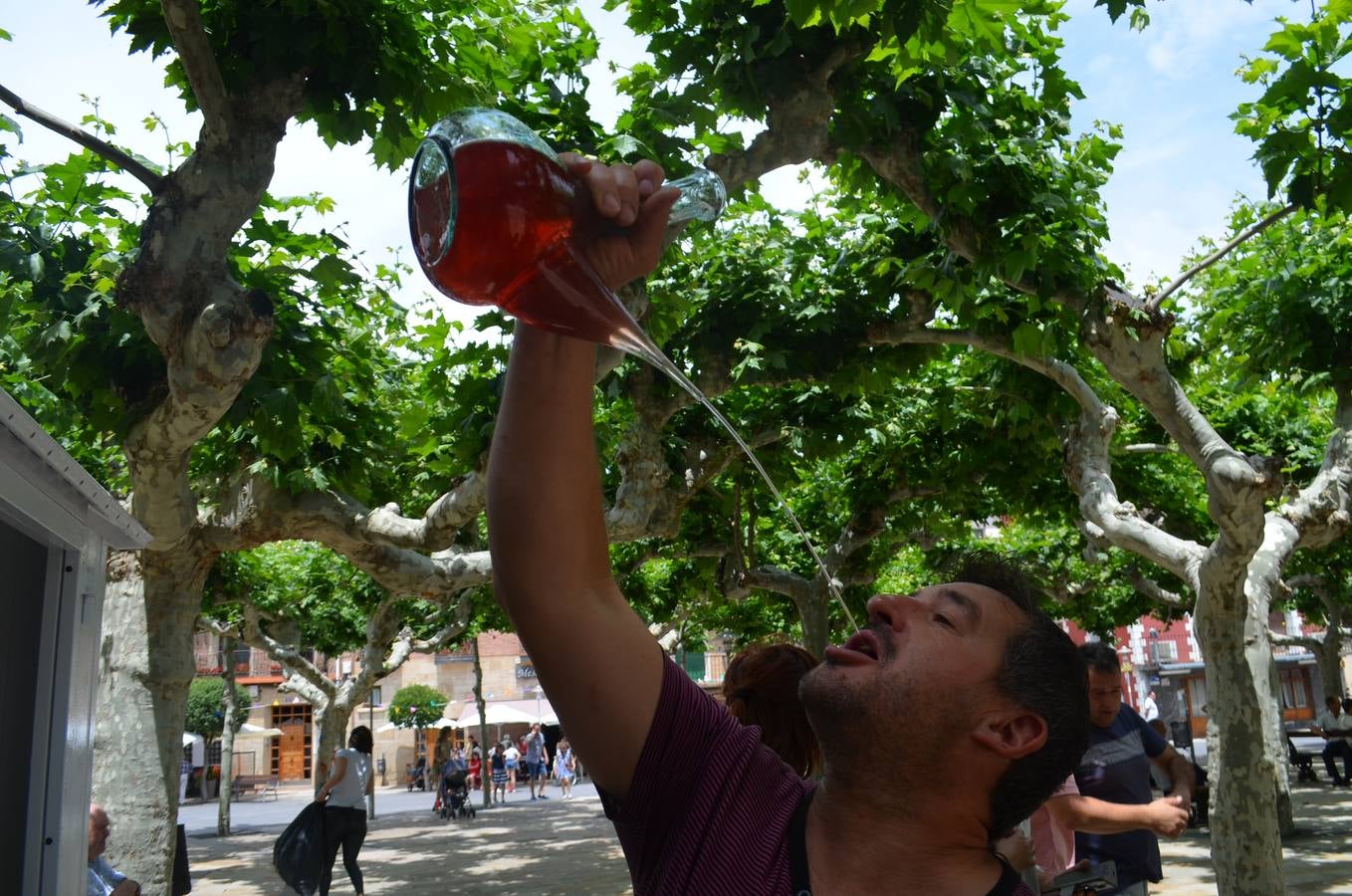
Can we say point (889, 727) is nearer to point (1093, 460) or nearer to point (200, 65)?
point (200, 65)

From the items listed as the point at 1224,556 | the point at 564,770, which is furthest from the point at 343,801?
the point at 564,770

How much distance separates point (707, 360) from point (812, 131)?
3160 millimetres

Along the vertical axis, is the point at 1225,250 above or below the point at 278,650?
above

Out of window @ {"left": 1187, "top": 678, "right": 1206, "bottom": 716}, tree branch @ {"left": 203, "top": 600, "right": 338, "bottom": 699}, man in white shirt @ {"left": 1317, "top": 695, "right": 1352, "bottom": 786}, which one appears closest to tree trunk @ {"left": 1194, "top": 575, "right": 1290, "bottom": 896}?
man in white shirt @ {"left": 1317, "top": 695, "right": 1352, "bottom": 786}

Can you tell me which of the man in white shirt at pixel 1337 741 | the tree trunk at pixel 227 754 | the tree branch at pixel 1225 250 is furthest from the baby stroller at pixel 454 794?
the tree branch at pixel 1225 250

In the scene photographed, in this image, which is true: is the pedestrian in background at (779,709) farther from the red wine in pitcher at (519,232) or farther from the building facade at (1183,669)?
the building facade at (1183,669)

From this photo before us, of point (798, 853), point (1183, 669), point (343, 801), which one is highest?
point (1183, 669)

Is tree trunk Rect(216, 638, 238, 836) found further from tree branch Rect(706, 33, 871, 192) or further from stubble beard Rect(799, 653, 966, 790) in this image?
stubble beard Rect(799, 653, 966, 790)

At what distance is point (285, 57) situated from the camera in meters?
5.57

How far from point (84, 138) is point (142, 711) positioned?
3886 mm

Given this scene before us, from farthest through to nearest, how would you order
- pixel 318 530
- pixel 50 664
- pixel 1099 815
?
pixel 318 530, pixel 1099 815, pixel 50 664

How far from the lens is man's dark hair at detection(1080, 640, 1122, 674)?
5.26 m

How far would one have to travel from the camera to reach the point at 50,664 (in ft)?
12.1

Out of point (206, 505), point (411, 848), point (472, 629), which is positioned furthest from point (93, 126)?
point (472, 629)
